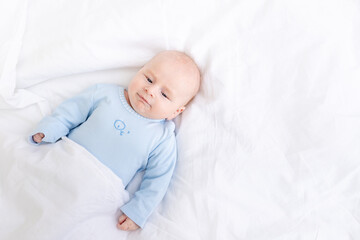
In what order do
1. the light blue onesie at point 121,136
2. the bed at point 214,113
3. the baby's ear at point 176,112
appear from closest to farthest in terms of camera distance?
the bed at point 214,113, the light blue onesie at point 121,136, the baby's ear at point 176,112

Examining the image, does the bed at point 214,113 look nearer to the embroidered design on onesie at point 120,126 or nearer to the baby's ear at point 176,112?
the baby's ear at point 176,112

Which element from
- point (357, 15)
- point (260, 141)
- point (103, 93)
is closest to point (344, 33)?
point (357, 15)

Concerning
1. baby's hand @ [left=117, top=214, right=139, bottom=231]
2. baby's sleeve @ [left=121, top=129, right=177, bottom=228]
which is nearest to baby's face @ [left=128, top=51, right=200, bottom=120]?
baby's sleeve @ [left=121, top=129, right=177, bottom=228]

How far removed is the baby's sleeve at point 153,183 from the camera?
1041 millimetres

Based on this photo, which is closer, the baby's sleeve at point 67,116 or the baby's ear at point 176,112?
the baby's sleeve at point 67,116

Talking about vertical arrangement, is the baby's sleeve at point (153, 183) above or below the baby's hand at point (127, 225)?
above

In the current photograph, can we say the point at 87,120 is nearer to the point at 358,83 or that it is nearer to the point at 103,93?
the point at 103,93

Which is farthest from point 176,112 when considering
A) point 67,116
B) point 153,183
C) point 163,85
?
point 67,116

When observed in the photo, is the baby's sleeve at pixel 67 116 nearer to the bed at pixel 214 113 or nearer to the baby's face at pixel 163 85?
the bed at pixel 214 113

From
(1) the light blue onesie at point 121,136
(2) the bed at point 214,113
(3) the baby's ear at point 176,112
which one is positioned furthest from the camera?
(3) the baby's ear at point 176,112

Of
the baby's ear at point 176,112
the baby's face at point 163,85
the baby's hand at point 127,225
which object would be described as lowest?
the baby's hand at point 127,225

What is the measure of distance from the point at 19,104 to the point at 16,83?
9 cm

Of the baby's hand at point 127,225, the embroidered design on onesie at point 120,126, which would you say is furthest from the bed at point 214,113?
the embroidered design on onesie at point 120,126

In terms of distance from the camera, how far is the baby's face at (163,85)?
111 cm
